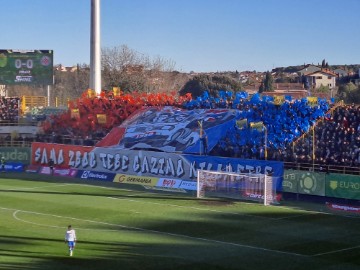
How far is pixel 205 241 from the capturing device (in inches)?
1139

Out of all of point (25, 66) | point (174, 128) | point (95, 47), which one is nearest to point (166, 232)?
point (174, 128)

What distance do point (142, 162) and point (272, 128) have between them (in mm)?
10387

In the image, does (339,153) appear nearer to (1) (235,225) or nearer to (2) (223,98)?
(1) (235,225)

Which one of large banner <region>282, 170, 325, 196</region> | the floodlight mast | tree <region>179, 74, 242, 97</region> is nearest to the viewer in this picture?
large banner <region>282, 170, 325, 196</region>

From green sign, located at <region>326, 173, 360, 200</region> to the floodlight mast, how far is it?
1422 inches

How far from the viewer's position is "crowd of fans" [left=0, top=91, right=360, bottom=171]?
45219 millimetres

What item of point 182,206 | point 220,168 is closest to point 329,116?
point 220,168

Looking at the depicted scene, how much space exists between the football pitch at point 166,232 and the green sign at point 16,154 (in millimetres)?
16211

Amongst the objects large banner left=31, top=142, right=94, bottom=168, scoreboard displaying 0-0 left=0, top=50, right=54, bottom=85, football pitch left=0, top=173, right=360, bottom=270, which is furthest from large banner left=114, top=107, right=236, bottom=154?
scoreboard displaying 0-0 left=0, top=50, right=54, bottom=85

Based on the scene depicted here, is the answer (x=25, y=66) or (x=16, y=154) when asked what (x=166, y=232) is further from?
(x=25, y=66)

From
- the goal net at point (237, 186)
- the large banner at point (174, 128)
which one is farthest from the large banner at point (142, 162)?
the large banner at point (174, 128)

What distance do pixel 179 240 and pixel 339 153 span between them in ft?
61.2

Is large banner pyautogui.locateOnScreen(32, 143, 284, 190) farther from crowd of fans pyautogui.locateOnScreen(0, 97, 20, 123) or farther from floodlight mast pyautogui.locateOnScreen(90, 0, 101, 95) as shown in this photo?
floodlight mast pyautogui.locateOnScreen(90, 0, 101, 95)

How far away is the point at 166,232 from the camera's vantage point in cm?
3134
